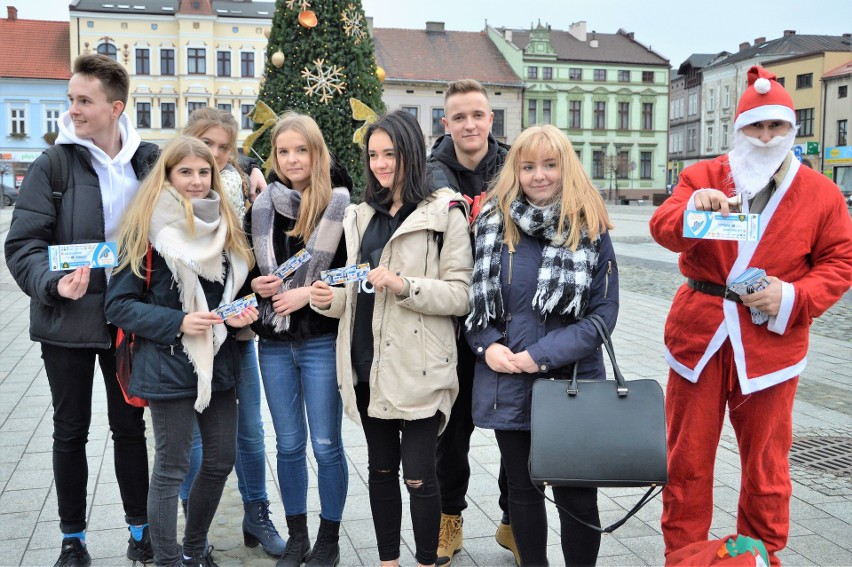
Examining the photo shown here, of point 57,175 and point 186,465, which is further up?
point 57,175

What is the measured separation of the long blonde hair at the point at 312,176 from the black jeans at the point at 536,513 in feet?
3.82

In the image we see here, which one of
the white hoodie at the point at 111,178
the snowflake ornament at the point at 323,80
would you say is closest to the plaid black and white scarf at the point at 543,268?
the white hoodie at the point at 111,178

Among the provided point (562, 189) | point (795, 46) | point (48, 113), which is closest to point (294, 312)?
point (562, 189)

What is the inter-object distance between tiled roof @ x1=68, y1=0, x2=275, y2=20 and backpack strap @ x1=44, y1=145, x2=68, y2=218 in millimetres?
49137

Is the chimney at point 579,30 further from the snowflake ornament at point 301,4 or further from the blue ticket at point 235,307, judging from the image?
the blue ticket at point 235,307

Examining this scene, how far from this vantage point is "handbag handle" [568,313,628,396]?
2.84 metres

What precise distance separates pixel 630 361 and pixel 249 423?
4742 millimetres

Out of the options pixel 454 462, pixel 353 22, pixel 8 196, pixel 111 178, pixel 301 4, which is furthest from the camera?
pixel 8 196

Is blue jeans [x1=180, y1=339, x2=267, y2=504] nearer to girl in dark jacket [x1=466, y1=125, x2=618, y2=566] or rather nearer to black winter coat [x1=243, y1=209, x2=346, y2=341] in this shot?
black winter coat [x1=243, y1=209, x2=346, y2=341]

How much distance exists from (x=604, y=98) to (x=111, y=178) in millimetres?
60450

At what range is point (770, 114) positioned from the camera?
2.93 meters

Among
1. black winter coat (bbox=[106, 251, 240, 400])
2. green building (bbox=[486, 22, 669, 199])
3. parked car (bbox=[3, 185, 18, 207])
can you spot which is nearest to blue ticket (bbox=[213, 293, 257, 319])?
black winter coat (bbox=[106, 251, 240, 400])

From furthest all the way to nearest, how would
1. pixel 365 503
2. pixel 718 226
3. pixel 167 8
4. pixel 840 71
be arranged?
1. pixel 840 71
2. pixel 167 8
3. pixel 365 503
4. pixel 718 226

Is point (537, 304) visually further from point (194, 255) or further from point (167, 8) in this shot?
point (167, 8)
